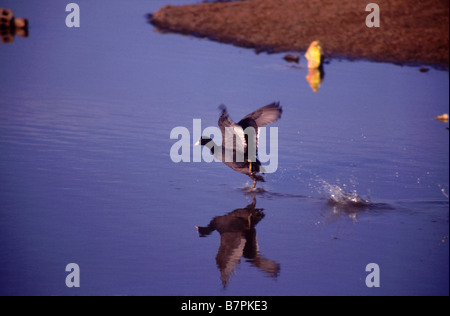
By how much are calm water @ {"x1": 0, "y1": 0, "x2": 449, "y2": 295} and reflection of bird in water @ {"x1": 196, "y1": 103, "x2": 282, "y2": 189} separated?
38 cm

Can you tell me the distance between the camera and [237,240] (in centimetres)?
773

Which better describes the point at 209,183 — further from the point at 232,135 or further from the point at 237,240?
the point at 237,240

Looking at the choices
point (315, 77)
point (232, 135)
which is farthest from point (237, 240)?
point (315, 77)

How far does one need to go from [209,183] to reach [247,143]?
86cm

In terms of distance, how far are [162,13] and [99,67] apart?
775cm

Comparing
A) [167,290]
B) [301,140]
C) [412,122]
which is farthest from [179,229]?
[412,122]

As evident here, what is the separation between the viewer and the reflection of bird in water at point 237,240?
22.9ft

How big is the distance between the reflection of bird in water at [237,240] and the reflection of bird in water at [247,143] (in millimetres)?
712

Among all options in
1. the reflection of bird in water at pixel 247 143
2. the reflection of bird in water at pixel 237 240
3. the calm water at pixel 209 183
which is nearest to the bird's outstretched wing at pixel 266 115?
the reflection of bird in water at pixel 247 143

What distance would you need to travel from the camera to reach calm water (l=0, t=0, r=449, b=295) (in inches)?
271

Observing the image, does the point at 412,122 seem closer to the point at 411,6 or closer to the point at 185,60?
the point at 185,60

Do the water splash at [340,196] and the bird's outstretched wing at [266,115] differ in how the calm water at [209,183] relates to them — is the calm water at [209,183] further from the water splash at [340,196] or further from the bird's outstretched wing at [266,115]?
the bird's outstretched wing at [266,115]

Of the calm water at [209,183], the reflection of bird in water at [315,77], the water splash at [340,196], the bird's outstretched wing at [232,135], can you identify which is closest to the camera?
the calm water at [209,183]
